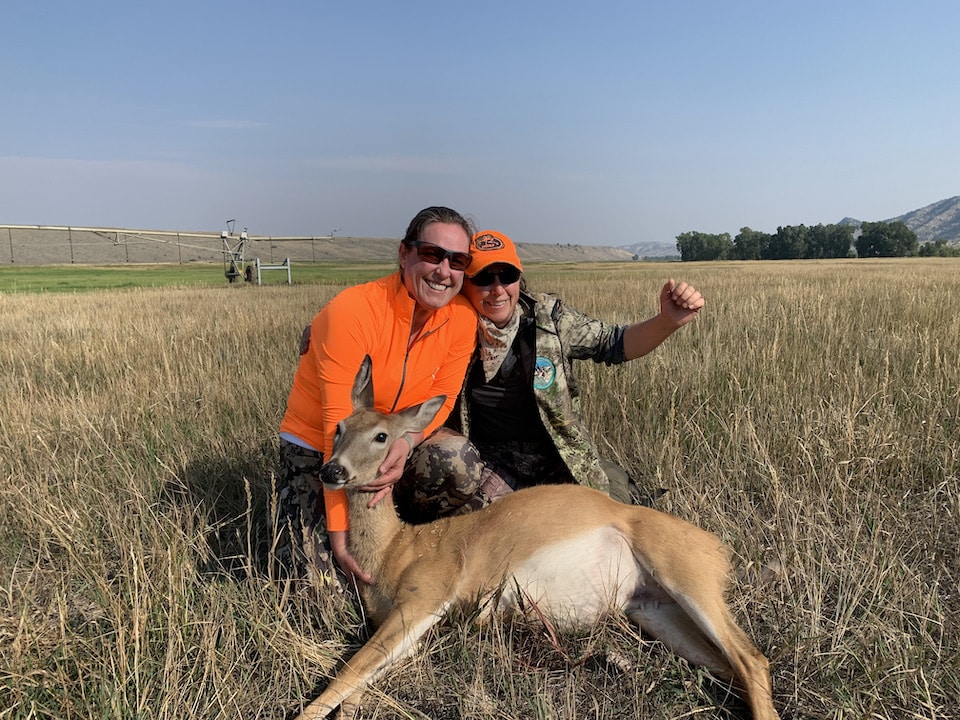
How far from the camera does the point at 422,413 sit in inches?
117

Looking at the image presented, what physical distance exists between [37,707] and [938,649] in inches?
122

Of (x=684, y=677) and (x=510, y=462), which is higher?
(x=510, y=462)

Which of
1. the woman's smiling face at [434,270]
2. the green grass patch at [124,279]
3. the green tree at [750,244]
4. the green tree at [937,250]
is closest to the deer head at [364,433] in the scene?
the woman's smiling face at [434,270]

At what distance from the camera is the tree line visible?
310 feet

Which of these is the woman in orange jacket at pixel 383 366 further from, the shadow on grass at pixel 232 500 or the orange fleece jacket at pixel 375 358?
the shadow on grass at pixel 232 500

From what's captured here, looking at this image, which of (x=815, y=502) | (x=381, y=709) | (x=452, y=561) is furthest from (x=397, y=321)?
(x=815, y=502)

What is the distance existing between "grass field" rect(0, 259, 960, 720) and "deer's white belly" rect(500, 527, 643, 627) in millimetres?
119

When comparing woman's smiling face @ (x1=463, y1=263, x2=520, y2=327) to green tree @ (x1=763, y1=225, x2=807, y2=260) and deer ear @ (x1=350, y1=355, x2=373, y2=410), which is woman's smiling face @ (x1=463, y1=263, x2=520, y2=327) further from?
green tree @ (x1=763, y1=225, x2=807, y2=260)

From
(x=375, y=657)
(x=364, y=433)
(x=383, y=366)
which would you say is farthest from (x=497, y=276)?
(x=375, y=657)

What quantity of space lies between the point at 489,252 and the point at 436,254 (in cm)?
34

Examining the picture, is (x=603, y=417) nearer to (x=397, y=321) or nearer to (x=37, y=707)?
(x=397, y=321)

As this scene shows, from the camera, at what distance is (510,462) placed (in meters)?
4.02

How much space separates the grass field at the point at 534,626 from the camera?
216 cm

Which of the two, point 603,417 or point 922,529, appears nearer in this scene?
point 922,529
